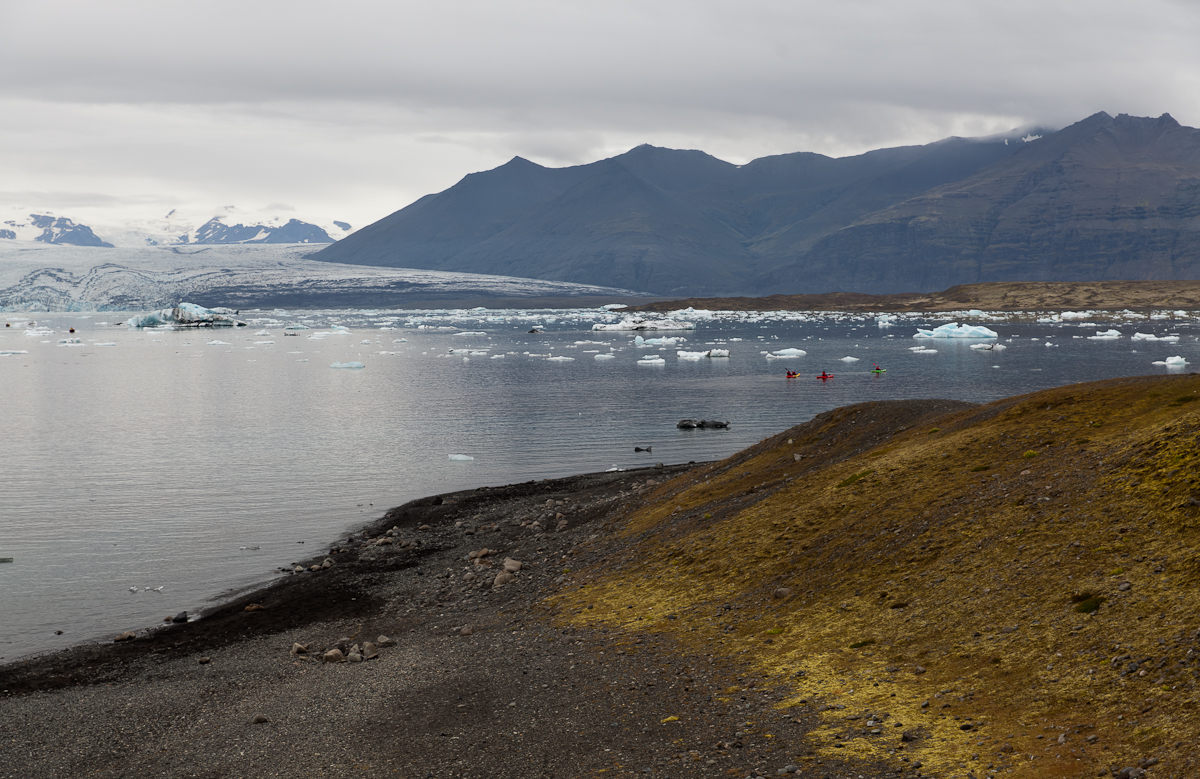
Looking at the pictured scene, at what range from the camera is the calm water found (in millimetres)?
26484

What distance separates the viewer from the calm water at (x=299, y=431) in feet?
86.9

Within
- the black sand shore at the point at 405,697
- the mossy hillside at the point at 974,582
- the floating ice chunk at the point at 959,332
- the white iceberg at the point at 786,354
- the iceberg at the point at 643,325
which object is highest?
the iceberg at the point at 643,325

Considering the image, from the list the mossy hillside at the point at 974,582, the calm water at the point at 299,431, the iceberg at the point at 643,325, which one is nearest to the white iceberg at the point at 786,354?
the calm water at the point at 299,431

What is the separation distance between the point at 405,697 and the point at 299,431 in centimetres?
4115

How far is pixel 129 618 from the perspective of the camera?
2203 centimetres

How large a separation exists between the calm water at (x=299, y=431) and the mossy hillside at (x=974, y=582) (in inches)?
547

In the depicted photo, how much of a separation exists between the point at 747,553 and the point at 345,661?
823cm

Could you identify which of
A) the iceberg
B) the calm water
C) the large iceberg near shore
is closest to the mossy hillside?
the calm water

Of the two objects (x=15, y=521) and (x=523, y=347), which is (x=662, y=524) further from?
(x=523, y=347)

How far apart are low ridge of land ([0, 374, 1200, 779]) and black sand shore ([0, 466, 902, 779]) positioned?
0.06m

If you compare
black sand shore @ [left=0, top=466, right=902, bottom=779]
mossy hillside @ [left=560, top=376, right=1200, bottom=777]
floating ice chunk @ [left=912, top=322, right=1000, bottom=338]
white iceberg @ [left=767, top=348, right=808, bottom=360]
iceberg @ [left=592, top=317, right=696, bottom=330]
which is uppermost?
iceberg @ [left=592, top=317, right=696, bottom=330]

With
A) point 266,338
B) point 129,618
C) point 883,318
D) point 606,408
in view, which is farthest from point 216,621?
point 883,318

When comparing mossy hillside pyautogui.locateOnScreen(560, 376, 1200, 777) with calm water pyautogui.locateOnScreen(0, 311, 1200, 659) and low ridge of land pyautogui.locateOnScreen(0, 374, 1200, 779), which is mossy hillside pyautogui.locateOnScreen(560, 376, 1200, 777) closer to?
low ridge of land pyautogui.locateOnScreen(0, 374, 1200, 779)

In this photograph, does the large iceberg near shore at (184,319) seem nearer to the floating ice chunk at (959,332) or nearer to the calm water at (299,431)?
the calm water at (299,431)
